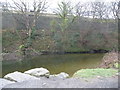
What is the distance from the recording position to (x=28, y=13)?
11.9m

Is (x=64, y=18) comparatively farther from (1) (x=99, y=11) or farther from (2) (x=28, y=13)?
(1) (x=99, y=11)

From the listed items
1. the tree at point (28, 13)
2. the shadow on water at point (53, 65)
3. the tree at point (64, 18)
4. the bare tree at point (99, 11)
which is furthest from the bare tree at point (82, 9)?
the shadow on water at point (53, 65)

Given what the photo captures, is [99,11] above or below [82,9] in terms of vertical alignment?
below

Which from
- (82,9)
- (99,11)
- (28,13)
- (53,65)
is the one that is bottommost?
(53,65)

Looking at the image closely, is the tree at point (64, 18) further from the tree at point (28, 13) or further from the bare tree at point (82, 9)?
the tree at point (28, 13)

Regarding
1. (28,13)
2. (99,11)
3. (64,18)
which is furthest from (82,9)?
(28,13)

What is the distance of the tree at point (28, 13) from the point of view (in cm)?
1164

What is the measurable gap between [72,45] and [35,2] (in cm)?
337

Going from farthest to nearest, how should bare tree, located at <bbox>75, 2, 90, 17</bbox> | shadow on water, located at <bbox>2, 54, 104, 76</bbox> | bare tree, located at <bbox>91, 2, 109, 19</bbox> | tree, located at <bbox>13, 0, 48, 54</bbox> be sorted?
bare tree, located at <bbox>91, 2, 109, 19</bbox>, bare tree, located at <bbox>75, 2, 90, 17</bbox>, tree, located at <bbox>13, 0, 48, 54</bbox>, shadow on water, located at <bbox>2, 54, 104, 76</bbox>

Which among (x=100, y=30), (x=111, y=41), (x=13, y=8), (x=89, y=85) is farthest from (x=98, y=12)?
(x=89, y=85)

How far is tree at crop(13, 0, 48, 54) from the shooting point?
38.2 ft

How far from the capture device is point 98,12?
12883 millimetres

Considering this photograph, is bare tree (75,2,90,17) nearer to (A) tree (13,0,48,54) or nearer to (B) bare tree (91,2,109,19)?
(B) bare tree (91,2,109,19)

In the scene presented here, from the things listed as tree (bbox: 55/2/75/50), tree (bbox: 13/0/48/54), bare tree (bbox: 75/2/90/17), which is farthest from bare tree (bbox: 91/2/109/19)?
tree (bbox: 13/0/48/54)
